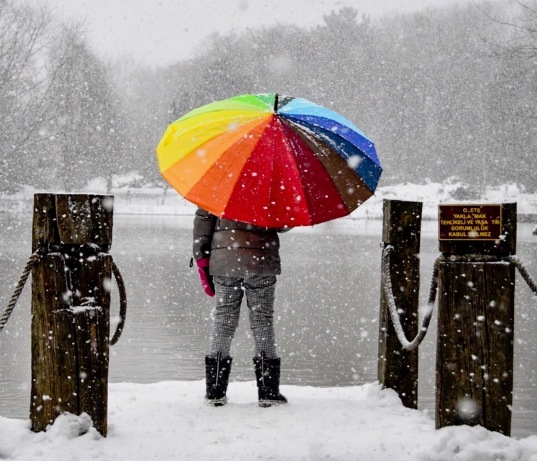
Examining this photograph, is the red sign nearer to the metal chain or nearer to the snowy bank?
the snowy bank

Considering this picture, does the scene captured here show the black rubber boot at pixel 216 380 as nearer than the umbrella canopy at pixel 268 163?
No

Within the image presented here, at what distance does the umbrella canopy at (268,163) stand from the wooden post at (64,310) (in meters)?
0.72

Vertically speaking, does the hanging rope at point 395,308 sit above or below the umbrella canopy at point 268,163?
below

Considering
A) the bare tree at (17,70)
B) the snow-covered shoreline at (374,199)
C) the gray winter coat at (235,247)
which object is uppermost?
the bare tree at (17,70)

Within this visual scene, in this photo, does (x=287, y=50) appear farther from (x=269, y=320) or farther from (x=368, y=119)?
(x=269, y=320)

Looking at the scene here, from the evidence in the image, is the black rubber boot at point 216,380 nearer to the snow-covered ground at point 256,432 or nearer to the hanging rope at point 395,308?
the snow-covered ground at point 256,432

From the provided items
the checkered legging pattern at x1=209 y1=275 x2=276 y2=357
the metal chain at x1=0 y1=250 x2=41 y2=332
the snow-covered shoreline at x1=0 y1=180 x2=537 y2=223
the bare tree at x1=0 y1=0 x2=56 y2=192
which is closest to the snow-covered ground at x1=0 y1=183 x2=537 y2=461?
the checkered legging pattern at x1=209 y1=275 x2=276 y2=357

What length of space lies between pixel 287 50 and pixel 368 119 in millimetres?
8569

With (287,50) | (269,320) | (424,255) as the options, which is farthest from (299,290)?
(287,50)

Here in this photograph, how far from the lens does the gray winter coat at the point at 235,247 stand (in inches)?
185

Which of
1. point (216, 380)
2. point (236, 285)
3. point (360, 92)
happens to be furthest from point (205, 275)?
point (360, 92)

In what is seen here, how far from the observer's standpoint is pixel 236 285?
4.79 m

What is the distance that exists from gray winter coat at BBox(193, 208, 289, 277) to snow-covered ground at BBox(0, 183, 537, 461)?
82 centimetres

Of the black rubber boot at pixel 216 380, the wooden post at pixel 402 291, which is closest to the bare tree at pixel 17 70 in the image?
the black rubber boot at pixel 216 380
